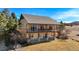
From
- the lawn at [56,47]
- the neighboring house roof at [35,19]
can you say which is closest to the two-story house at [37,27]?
the neighboring house roof at [35,19]

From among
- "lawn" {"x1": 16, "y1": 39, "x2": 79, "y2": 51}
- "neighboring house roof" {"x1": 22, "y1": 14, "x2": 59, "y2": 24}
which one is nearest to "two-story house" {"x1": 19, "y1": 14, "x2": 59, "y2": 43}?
"neighboring house roof" {"x1": 22, "y1": 14, "x2": 59, "y2": 24}

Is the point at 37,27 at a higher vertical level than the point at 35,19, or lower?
lower

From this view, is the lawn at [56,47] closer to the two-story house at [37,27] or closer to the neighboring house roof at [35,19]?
the two-story house at [37,27]

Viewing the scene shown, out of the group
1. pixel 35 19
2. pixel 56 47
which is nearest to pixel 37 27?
pixel 35 19

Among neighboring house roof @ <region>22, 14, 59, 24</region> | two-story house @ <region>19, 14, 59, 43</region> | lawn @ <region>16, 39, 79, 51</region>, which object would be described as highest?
neighboring house roof @ <region>22, 14, 59, 24</region>

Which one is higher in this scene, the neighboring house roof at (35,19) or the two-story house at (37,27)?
the neighboring house roof at (35,19)

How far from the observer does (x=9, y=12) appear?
2643mm

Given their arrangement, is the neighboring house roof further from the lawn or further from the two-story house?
the lawn

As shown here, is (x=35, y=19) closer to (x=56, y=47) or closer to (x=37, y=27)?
(x=37, y=27)

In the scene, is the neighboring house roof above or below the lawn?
above

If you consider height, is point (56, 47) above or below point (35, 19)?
below

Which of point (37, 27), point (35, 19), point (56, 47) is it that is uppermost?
point (35, 19)
